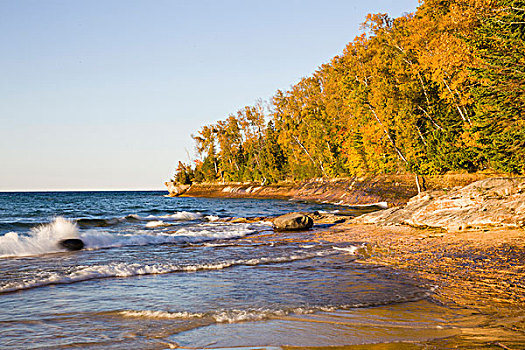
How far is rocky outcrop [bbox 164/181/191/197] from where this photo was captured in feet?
351

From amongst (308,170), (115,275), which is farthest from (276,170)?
(115,275)

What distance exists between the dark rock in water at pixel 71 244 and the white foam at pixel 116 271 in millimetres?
4626

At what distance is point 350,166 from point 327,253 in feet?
131

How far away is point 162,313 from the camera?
580 cm

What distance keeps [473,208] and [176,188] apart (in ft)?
330

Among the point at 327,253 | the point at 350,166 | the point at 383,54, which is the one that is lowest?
the point at 327,253

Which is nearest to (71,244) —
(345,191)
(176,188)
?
(345,191)

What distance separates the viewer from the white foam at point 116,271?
8.09m

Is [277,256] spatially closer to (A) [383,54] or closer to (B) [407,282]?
(B) [407,282]

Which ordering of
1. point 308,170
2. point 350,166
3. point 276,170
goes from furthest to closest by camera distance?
1. point 276,170
2. point 308,170
3. point 350,166

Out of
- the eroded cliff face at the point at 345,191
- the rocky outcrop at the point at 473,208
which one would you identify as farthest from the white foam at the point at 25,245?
the eroded cliff face at the point at 345,191

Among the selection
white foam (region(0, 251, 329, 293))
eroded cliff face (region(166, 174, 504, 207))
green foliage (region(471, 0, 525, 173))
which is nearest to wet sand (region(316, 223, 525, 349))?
white foam (region(0, 251, 329, 293))

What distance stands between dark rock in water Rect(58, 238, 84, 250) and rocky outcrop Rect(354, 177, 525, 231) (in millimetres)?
12046

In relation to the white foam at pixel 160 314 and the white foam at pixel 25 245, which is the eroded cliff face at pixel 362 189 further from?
the white foam at pixel 160 314
